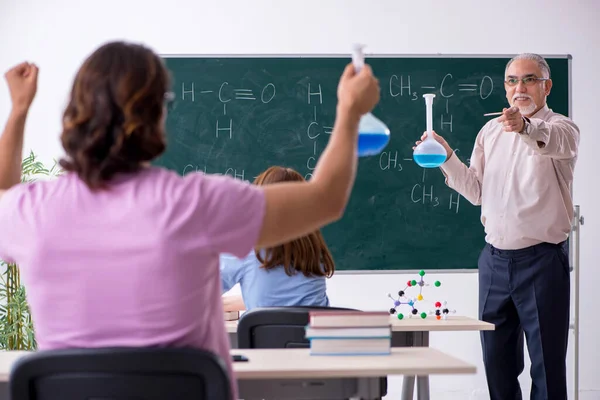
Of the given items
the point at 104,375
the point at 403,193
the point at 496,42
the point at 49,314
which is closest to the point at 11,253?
the point at 49,314

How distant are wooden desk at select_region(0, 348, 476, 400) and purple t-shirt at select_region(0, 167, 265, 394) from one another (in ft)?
1.60

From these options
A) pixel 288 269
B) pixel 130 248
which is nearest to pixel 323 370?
pixel 130 248

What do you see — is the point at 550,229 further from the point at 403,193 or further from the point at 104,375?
the point at 104,375

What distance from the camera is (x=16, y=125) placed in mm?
1509

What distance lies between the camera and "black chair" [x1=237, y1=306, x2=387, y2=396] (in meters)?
2.27

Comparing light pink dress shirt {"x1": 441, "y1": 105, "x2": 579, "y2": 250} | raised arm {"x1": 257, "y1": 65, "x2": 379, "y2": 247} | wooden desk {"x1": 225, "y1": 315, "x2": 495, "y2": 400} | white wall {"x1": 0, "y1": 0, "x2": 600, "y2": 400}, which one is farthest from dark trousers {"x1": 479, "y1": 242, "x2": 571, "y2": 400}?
raised arm {"x1": 257, "y1": 65, "x2": 379, "y2": 247}

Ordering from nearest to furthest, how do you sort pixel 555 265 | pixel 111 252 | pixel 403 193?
pixel 111 252 < pixel 555 265 < pixel 403 193

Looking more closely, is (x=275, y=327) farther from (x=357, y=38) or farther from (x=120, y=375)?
(x=357, y=38)

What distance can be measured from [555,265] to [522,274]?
0.15 m

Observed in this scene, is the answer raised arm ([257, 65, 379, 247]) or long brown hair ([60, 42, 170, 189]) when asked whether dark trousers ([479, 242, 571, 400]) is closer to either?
raised arm ([257, 65, 379, 247])

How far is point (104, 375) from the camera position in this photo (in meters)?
1.21

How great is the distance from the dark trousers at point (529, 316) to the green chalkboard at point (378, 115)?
3.82 feet

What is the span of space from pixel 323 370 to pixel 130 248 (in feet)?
2.11

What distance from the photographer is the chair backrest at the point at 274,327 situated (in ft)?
7.43
